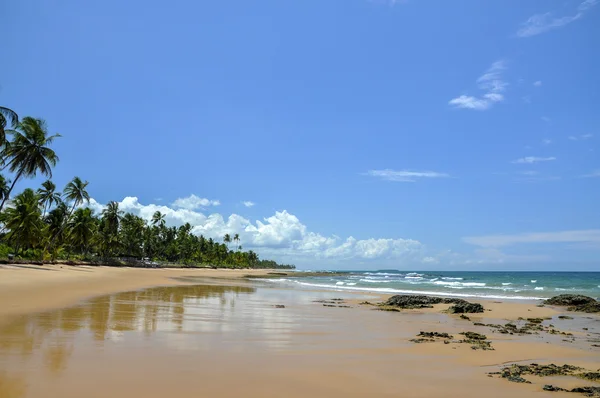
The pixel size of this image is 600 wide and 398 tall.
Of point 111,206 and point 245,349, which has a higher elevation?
point 111,206

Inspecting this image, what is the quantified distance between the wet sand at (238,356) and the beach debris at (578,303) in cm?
1085

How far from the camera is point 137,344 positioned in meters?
8.97

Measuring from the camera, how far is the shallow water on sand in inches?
242

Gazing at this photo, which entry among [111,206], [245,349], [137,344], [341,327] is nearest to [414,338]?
[341,327]

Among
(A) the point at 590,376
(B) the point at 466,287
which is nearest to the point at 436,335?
(A) the point at 590,376

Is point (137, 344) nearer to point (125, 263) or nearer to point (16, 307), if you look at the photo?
point (16, 307)

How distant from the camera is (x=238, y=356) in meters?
8.48

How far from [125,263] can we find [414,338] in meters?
83.7

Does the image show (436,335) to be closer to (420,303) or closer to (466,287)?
(420,303)

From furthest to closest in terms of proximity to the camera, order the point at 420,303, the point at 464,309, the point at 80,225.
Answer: the point at 80,225, the point at 420,303, the point at 464,309

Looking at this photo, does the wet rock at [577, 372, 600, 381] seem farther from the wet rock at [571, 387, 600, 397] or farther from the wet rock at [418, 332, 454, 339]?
the wet rock at [418, 332, 454, 339]

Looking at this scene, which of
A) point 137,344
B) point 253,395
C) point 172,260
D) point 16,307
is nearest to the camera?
point 253,395

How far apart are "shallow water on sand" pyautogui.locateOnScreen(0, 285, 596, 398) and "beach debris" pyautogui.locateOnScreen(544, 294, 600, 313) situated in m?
17.2

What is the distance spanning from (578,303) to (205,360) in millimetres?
26797
